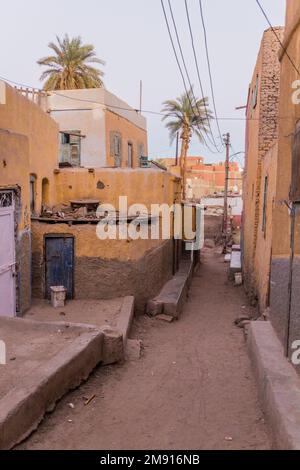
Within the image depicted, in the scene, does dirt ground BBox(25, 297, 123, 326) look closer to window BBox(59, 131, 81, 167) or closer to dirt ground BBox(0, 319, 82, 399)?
dirt ground BBox(0, 319, 82, 399)

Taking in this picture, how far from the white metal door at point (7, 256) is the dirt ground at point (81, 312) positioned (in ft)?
3.31

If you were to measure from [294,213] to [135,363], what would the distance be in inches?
159

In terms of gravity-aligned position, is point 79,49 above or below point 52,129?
above

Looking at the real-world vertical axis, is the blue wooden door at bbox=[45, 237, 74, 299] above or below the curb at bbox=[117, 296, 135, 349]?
above

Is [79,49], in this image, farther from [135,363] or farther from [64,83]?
[135,363]

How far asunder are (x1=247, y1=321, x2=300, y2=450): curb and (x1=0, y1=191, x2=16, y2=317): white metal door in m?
5.34

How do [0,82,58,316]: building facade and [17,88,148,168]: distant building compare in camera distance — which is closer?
[0,82,58,316]: building facade

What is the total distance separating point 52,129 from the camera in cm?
1542

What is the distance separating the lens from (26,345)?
6590 mm

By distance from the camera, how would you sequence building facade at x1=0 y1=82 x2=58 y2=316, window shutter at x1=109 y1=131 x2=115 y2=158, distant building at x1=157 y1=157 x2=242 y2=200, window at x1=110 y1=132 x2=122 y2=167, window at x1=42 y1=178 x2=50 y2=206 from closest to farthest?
building facade at x1=0 y1=82 x2=58 y2=316
window at x1=42 y1=178 x2=50 y2=206
window shutter at x1=109 y1=131 x2=115 y2=158
window at x1=110 y1=132 x2=122 y2=167
distant building at x1=157 y1=157 x2=242 y2=200

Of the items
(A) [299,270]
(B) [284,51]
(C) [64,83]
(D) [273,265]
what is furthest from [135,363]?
(C) [64,83]

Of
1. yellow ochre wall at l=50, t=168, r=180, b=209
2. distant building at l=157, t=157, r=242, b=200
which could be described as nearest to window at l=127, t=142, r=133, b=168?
yellow ochre wall at l=50, t=168, r=180, b=209

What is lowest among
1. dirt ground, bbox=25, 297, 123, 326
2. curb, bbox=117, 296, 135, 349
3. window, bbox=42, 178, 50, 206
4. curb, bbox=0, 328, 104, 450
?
dirt ground, bbox=25, 297, 123, 326

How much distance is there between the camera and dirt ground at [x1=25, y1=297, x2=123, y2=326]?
10.7m
